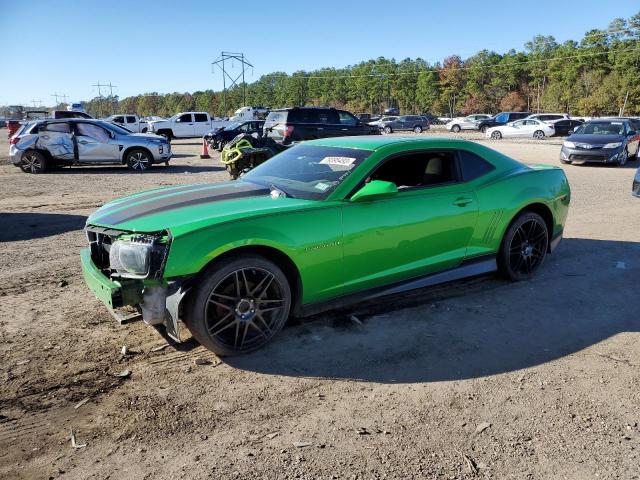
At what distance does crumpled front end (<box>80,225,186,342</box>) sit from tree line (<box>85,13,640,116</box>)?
6246cm

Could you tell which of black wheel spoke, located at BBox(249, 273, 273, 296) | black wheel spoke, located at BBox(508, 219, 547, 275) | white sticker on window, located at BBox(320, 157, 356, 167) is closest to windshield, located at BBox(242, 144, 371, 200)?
white sticker on window, located at BBox(320, 157, 356, 167)

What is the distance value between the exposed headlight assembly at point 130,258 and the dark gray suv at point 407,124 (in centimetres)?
4652

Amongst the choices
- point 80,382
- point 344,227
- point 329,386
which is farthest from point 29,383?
point 344,227

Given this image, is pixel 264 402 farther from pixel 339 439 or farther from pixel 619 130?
pixel 619 130

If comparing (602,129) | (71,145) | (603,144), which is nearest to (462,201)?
(71,145)

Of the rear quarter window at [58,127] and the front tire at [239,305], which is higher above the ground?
the rear quarter window at [58,127]

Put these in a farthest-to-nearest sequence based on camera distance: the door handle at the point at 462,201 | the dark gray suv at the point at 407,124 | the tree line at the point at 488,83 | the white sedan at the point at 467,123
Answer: the tree line at the point at 488,83
the dark gray suv at the point at 407,124
the white sedan at the point at 467,123
the door handle at the point at 462,201

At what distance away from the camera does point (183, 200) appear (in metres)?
4.17

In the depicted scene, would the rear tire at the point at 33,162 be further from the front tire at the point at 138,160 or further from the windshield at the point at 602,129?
the windshield at the point at 602,129

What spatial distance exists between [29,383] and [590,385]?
3.73m

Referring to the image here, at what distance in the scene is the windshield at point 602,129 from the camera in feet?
58.4

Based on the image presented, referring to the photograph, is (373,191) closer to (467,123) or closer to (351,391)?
(351,391)

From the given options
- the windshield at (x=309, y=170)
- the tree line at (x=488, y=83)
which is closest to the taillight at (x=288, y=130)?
the windshield at (x=309, y=170)

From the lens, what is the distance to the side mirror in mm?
4062
